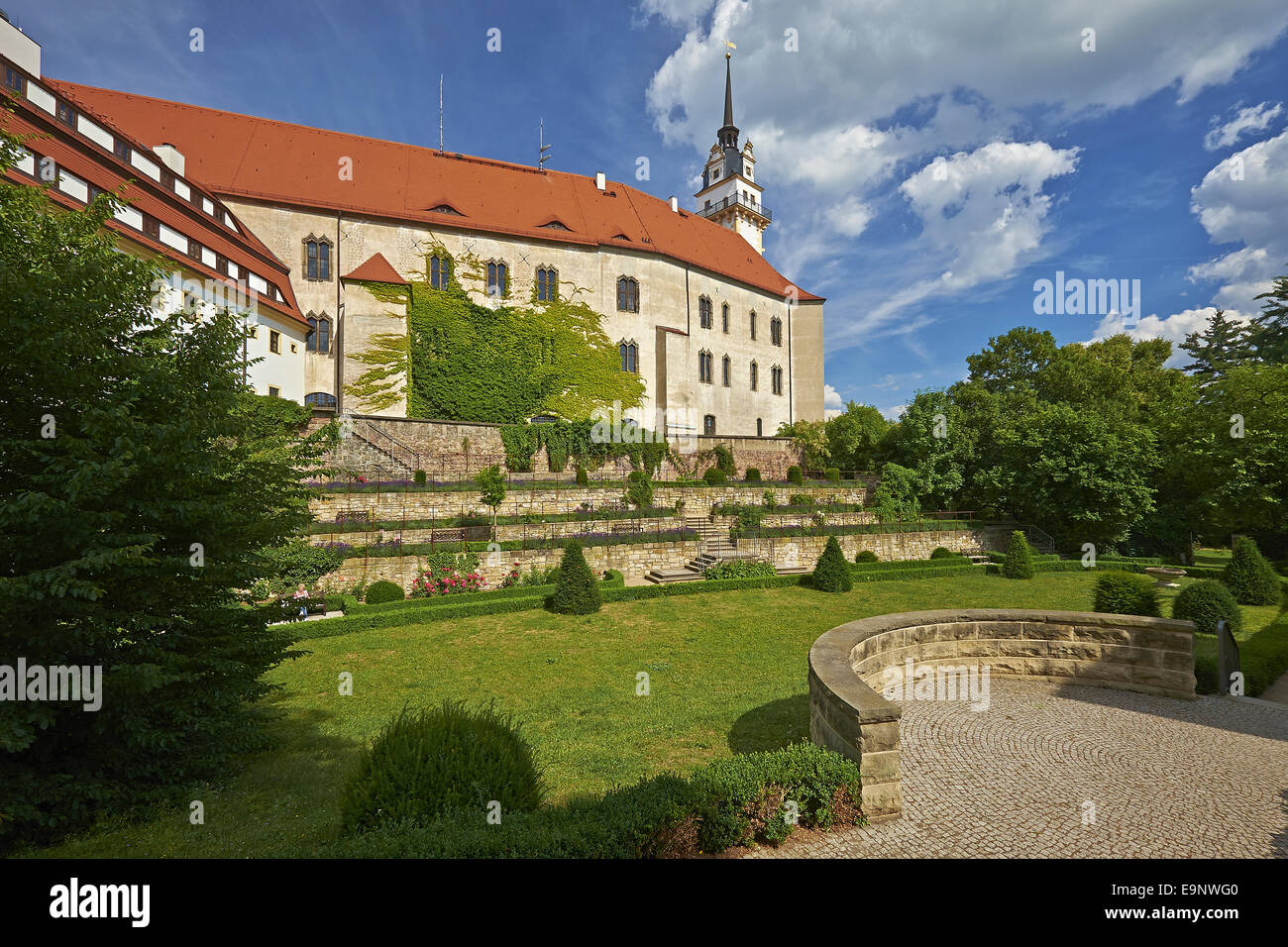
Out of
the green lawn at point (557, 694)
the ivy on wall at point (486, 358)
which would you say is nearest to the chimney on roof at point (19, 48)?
the ivy on wall at point (486, 358)

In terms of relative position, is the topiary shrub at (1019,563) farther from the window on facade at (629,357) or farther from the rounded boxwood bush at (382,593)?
the rounded boxwood bush at (382,593)

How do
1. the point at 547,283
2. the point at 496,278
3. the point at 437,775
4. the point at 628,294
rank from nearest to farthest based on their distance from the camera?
the point at 437,775 → the point at 496,278 → the point at 547,283 → the point at 628,294

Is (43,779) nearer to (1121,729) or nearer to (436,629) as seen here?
(436,629)

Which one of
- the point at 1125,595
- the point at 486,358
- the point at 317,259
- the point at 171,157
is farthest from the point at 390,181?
the point at 1125,595

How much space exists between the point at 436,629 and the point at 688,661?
24.2 ft

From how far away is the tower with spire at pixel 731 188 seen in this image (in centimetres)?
5378

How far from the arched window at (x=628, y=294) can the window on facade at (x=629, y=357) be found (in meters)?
2.50

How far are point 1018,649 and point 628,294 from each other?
107ft

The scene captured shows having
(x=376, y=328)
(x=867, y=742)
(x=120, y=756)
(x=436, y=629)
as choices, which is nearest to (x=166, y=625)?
(x=120, y=756)

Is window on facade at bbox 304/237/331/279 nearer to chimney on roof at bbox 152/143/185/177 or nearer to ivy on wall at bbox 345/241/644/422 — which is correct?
ivy on wall at bbox 345/241/644/422

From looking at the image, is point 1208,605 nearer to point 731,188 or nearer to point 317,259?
point 317,259

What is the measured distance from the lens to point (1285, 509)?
22.5 meters

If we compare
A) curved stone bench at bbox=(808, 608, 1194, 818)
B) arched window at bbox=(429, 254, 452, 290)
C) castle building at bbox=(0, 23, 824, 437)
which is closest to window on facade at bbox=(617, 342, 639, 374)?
castle building at bbox=(0, 23, 824, 437)

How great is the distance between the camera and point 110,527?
16.6 feet
